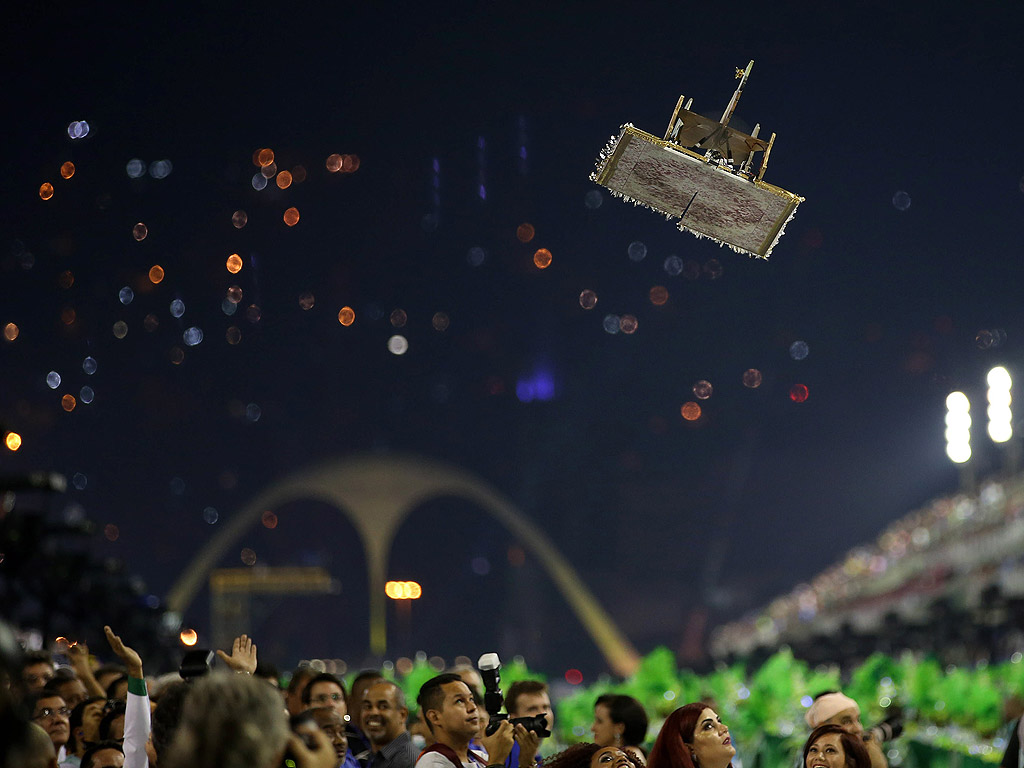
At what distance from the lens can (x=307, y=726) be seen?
3219 millimetres

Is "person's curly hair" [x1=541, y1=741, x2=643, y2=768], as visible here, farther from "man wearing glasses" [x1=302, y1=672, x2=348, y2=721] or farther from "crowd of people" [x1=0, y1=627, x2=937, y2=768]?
"man wearing glasses" [x1=302, y1=672, x2=348, y2=721]

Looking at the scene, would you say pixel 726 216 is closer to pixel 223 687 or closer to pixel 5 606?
pixel 223 687

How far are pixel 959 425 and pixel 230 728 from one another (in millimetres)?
37069

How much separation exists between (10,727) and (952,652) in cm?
5560

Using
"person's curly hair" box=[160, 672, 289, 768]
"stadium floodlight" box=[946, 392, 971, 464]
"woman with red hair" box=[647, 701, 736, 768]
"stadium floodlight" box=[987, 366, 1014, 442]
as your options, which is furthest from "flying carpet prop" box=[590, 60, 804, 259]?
"stadium floodlight" box=[946, 392, 971, 464]

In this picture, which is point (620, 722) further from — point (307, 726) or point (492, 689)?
point (307, 726)

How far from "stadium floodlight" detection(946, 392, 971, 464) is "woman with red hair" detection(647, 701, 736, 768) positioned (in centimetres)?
3312

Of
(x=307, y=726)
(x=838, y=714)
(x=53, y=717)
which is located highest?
(x=838, y=714)

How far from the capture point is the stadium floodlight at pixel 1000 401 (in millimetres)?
32375

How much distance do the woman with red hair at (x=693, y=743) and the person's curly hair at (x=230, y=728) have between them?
2734 mm

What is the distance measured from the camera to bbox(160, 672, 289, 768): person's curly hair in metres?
2.95

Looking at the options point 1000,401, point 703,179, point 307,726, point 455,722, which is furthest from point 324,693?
point 1000,401

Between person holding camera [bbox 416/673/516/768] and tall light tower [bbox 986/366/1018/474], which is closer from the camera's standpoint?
person holding camera [bbox 416/673/516/768]

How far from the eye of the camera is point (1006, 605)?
39688mm
